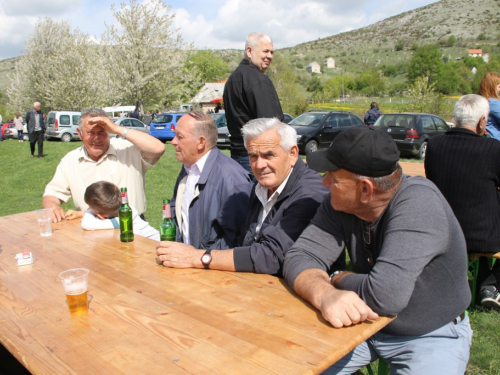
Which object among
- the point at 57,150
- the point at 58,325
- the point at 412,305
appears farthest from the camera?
the point at 57,150

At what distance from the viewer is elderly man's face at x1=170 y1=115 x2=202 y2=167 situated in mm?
2998

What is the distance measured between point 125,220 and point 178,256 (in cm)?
72

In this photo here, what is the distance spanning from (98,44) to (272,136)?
109ft

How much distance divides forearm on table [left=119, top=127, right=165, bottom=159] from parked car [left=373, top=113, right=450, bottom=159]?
10370 mm

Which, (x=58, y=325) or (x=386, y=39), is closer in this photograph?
(x=58, y=325)

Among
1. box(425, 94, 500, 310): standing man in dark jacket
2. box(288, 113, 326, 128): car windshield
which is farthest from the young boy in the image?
box(288, 113, 326, 128): car windshield

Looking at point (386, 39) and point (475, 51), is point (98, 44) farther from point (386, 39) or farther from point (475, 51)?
point (386, 39)

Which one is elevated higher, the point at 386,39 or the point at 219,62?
the point at 386,39

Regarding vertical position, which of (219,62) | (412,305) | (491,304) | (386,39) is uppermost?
(386,39)

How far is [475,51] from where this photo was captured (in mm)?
91750

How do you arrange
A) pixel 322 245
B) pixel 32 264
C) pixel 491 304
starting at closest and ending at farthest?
pixel 322 245 → pixel 32 264 → pixel 491 304

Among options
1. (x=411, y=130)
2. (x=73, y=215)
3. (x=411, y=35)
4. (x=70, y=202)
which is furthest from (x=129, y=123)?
(x=411, y=35)

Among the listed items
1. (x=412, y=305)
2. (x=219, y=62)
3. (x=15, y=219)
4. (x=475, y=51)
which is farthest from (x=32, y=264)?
(x=475, y=51)

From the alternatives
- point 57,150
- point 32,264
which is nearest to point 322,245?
point 32,264
